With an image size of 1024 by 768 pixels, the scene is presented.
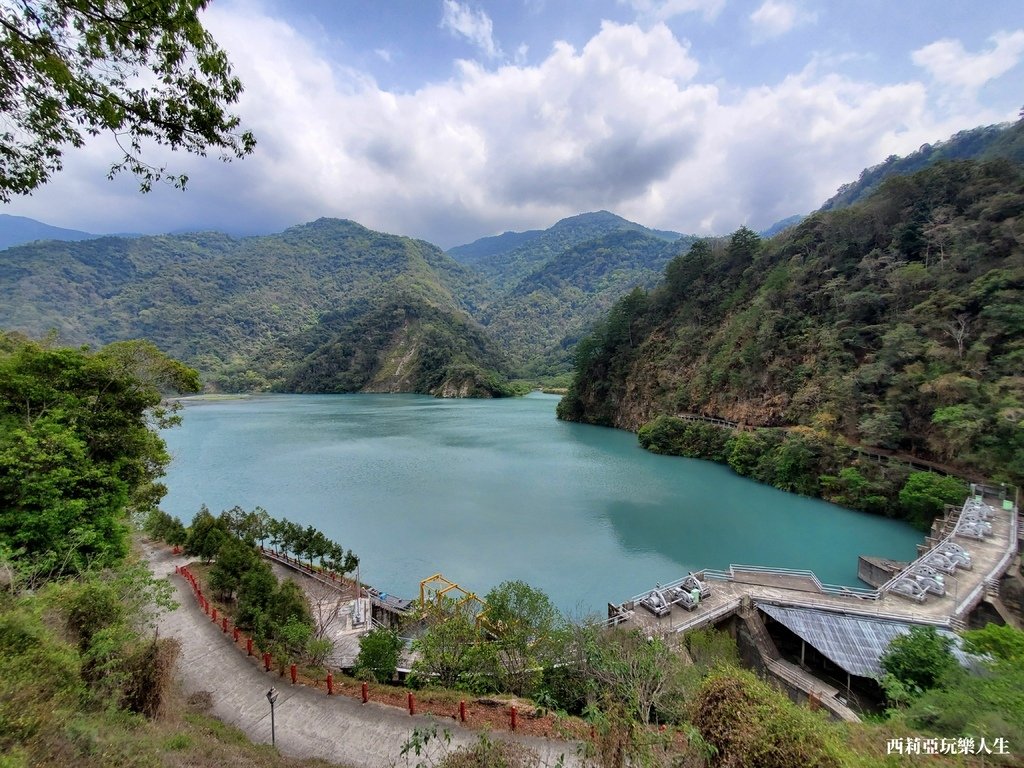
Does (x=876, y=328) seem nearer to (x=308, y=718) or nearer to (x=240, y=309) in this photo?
(x=308, y=718)

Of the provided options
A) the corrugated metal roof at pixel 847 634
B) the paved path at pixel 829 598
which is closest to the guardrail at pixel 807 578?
the paved path at pixel 829 598

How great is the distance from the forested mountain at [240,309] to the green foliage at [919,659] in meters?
81.6

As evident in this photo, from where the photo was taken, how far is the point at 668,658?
6.82 meters

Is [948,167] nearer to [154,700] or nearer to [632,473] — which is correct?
[632,473]

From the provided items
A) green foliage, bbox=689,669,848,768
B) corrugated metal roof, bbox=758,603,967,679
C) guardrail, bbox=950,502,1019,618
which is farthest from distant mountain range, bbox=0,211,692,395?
green foliage, bbox=689,669,848,768

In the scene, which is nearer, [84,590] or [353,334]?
[84,590]

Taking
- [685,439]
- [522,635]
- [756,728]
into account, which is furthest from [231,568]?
[685,439]

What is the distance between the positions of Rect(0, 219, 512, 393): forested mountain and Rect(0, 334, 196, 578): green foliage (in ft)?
255

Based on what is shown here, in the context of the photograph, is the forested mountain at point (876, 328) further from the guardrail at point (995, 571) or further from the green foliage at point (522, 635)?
the green foliage at point (522, 635)

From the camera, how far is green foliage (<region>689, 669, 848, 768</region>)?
345cm

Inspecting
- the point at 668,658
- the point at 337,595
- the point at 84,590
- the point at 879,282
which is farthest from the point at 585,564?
the point at 879,282

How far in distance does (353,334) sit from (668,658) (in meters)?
113

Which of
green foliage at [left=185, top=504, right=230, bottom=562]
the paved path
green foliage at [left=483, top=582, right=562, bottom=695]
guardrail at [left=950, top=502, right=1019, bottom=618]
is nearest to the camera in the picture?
green foliage at [left=483, top=582, right=562, bottom=695]

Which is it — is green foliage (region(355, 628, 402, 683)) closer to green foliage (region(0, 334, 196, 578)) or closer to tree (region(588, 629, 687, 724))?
tree (region(588, 629, 687, 724))
